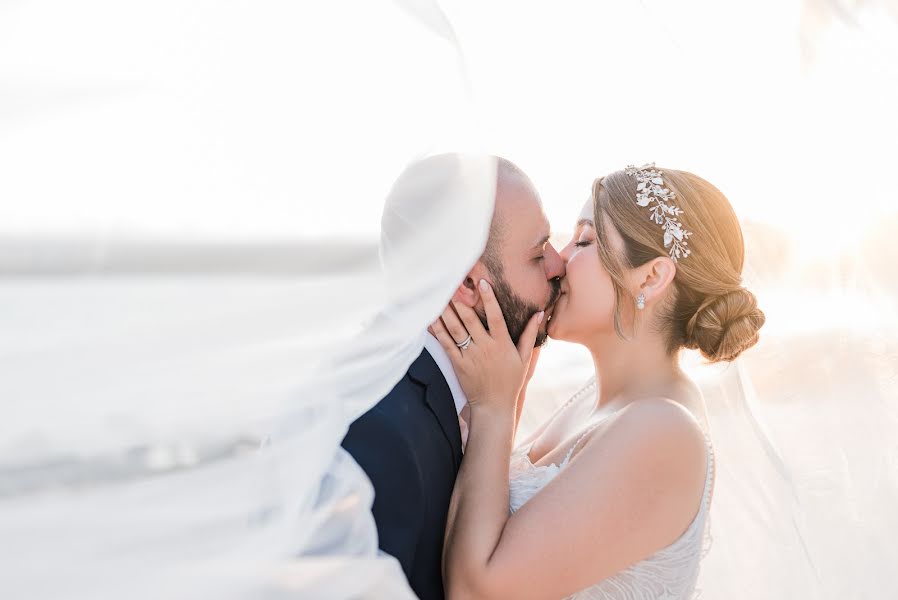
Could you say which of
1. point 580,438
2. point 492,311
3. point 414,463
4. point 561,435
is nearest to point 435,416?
point 414,463

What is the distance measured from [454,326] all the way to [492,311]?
11cm

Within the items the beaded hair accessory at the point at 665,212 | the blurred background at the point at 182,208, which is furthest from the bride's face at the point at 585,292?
the blurred background at the point at 182,208

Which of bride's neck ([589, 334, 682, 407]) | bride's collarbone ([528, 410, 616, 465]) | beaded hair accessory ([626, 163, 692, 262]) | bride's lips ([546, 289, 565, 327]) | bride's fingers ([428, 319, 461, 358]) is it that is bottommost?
bride's collarbone ([528, 410, 616, 465])

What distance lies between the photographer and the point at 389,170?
1679 millimetres

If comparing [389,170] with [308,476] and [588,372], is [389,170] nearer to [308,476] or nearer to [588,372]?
[308,476]

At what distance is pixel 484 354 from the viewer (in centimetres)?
243

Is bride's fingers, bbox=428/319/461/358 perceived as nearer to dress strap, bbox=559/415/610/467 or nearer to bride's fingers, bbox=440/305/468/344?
bride's fingers, bbox=440/305/468/344

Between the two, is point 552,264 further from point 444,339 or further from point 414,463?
point 414,463

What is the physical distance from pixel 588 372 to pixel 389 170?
6.98 feet

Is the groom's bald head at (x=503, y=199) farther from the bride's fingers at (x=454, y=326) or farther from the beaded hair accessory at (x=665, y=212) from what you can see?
the beaded hair accessory at (x=665, y=212)

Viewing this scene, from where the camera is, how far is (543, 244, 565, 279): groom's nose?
2.70 m

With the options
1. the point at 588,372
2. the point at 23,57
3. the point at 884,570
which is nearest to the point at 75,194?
the point at 23,57

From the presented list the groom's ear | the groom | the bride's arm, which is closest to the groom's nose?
the groom

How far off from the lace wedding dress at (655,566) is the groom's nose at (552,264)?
570 mm
